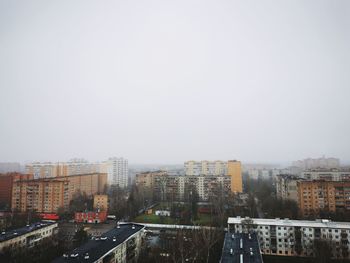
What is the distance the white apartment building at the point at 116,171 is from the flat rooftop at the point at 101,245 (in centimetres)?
1683

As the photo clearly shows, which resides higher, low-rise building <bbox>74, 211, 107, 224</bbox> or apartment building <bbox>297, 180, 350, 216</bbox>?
apartment building <bbox>297, 180, 350, 216</bbox>

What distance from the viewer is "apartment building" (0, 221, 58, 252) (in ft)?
21.9

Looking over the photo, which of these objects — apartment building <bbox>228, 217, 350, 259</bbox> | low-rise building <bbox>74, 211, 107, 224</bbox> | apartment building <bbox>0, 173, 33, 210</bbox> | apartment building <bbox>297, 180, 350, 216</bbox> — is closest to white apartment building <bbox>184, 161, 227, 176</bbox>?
apartment building <bbox>297, 180, 350, 216</bbox>

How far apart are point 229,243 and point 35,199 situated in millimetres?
10828

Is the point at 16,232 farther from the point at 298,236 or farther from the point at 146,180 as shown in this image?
the point at 146,180

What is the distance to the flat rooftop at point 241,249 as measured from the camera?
5.18 meters

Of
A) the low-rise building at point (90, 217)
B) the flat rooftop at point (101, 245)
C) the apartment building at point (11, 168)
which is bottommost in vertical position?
the low-rise building at point (90, 217)

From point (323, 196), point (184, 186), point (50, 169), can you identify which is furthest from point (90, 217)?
point (323, 196)

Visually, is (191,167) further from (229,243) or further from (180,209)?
(229,243)

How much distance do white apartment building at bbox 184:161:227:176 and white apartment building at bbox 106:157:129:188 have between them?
7.26 m

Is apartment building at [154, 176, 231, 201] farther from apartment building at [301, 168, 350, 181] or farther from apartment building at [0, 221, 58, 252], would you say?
apartment building at [0, 221, 58, 252]

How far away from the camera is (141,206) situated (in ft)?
48.6

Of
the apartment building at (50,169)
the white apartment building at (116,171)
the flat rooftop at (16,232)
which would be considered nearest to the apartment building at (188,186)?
the white apartment building at (116,171)

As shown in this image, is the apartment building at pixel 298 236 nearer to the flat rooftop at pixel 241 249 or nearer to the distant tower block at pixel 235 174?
the flat rooftop at pixel 241 249
